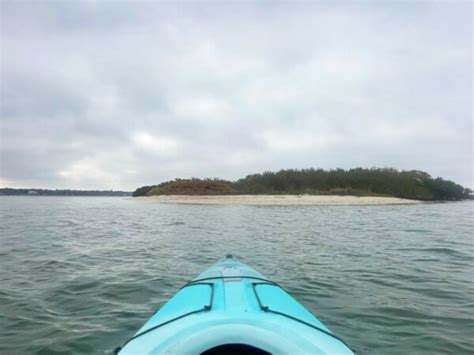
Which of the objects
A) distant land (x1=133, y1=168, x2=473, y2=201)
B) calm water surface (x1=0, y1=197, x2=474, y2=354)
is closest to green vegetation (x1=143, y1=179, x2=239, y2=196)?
distant land (x1=133, y1=168, x2=473, y2=201)

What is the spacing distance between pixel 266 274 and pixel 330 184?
39250 millimetres

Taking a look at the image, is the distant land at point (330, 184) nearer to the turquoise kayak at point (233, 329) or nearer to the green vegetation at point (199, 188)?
the green vegetation at point (199, 188)

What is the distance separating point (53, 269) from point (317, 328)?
6.39 meters

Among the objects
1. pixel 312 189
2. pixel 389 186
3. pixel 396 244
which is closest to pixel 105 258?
pixel 396 244

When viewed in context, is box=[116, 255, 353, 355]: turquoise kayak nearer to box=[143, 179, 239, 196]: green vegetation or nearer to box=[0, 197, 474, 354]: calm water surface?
box=[0, 197, 474, 354]: calm water surface

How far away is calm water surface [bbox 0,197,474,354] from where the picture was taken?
13.2ft

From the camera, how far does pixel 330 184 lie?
44281 millimetres

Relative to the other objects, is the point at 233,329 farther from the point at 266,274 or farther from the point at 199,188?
the point at 199,188

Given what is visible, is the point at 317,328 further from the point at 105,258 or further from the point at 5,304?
the point at 105,258

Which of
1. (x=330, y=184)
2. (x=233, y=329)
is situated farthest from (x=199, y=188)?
(x=233, y=329)

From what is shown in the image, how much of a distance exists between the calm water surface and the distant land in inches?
1240

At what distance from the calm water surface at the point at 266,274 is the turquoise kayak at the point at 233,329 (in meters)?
1.28

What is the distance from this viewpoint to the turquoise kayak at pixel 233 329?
2.30 metres

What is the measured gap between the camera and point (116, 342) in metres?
3.81
